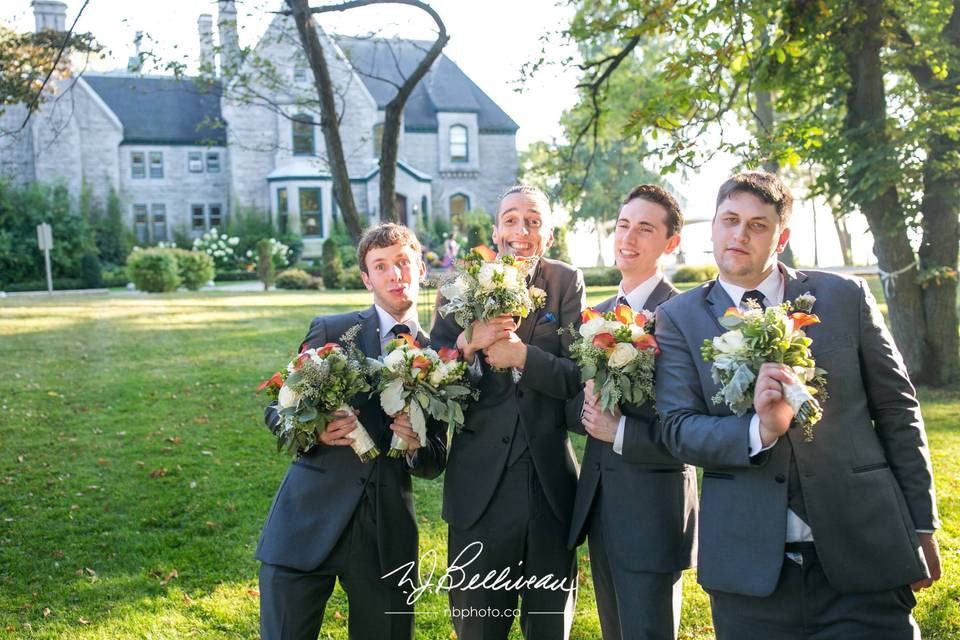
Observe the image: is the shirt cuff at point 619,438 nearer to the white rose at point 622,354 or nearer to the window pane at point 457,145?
the white rose at point 622,354

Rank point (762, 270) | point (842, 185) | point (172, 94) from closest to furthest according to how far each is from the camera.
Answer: point (762, 270)
point (842, 185)
point (172, 94)

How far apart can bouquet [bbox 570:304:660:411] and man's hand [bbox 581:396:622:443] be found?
2.9 inches

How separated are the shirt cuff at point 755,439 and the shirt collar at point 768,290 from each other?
1.97 ft

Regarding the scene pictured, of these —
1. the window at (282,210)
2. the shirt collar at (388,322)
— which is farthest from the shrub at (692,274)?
the shirt collar at (388,322)

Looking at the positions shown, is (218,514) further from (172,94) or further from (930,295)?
(172,94)

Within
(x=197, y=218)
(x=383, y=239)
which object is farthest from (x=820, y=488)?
(x=197, y=218)

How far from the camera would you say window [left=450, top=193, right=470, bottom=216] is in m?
45.7

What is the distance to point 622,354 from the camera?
3650 mm

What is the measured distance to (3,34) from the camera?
954 cm

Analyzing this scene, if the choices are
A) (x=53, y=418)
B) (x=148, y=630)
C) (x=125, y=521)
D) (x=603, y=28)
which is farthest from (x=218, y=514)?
(x=603, y=28)

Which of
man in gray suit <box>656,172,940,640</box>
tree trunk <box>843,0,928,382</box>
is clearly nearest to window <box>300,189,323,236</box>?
tree trunk <box>843,0,928,382</box>

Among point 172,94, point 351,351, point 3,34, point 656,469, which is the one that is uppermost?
point 172,94

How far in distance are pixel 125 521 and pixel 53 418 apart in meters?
3.59

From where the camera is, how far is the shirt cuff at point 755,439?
3.20 m
